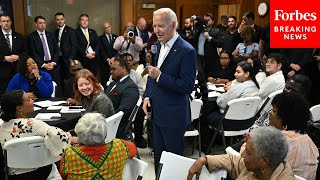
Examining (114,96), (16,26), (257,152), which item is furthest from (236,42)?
(257,152)

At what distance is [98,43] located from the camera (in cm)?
690

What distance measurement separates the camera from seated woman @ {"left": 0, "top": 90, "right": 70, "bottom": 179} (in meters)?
2.46

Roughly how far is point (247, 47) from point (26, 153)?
4481 millimetres

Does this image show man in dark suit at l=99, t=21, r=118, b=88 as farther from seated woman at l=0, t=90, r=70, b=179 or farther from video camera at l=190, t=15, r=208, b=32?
seated woman at l=0, t=90, r=70, b=179

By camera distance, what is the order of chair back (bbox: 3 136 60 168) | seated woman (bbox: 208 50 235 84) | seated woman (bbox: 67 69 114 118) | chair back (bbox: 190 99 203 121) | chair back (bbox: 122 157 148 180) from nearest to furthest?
chair back (bbox: 122 157 148 180) < chair back (bbox: 3 136 60 168) < seated woman (bbox: 67 69 114 118) < chair back (bbox: 190 99 203 121) < seated woman (bbox: 208 50 235 84)

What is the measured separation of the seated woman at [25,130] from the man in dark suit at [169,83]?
0.69 m

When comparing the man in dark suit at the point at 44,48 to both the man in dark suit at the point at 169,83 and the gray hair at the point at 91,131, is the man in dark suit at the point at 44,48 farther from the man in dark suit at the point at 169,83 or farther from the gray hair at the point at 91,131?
the gray hair at the point at 91,131

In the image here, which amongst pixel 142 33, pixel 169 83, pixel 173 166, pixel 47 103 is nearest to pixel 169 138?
pixel 169 83

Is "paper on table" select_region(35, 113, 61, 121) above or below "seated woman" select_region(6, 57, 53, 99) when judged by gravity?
below

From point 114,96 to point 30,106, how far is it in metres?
1.01

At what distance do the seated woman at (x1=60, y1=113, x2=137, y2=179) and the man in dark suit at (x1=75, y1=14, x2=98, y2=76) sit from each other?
4763 mm

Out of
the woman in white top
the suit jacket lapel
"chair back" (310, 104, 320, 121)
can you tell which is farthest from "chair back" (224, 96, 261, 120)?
the suit jacket lapel

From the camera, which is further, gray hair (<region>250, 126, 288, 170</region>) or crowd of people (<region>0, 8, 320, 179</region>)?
crowd of people (<region>0, 8, 320, 179</region>)

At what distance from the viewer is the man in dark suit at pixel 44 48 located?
6121 mm
